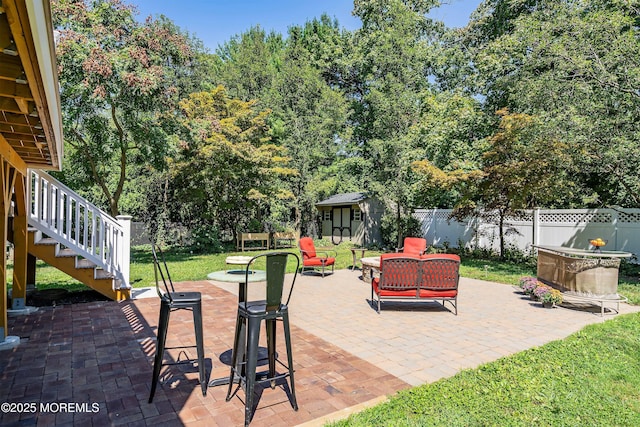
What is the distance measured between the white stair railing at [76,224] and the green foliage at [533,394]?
17.6ft

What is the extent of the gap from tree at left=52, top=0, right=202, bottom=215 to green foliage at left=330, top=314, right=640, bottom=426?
9.19 m

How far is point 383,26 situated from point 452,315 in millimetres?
16600

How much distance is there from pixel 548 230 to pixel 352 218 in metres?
9.36

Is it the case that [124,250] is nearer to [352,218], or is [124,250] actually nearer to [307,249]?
[307,249]

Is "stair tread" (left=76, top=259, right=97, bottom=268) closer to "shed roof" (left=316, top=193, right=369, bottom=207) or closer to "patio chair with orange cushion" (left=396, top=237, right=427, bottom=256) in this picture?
"patio chair with orange cushion" (left=396, top=237, right=427, bottom=256)

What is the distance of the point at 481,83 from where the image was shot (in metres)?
12.5

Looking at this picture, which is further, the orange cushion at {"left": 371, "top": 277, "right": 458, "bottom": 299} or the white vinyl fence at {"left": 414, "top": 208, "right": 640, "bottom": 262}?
the white vinyl fence at {"left": 414, "top": 208, "right": 640, "bottom": 262}

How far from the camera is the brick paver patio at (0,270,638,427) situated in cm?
276

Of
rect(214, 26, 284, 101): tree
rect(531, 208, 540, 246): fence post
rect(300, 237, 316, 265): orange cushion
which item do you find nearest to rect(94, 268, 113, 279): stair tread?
rect(300, 237, 316, 265): orange cushion

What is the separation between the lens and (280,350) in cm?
413

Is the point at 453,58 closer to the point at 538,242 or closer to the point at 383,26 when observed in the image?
the point at 383,26

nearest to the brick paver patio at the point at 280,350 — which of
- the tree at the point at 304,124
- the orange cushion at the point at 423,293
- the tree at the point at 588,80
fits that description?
the orange cushion at the point at 423,293

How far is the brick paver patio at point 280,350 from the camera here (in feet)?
9.06

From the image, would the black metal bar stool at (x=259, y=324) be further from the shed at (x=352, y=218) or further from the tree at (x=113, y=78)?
the shed at (x=352, y=218)
